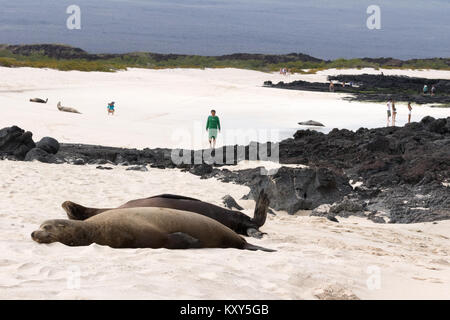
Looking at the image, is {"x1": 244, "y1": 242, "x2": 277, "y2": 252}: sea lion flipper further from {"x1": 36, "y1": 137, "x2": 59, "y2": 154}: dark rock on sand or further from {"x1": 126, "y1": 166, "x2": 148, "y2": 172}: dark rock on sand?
{"x1": 36, "y1": 137, "x2": 59, "y2": 154}: dark rock on sand

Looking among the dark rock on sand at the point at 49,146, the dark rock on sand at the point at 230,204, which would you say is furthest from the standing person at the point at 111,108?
the dark rock on sand at the point at 230,204

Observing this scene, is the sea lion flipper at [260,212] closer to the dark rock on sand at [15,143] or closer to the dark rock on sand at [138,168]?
the dark rock on sand at [138,168]

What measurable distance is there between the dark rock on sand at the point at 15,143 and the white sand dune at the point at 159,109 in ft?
15.8

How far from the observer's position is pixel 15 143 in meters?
17.3

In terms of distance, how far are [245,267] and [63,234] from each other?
6.14ft

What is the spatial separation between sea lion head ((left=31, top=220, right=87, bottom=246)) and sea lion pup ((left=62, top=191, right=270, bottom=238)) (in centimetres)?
79

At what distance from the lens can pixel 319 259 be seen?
6727 mm

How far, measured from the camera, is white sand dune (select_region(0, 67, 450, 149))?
2484cm

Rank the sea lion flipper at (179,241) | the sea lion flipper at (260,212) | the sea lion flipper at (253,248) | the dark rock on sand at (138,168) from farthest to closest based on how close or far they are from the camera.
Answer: the dark rock on sand at (138,168)
the sea lion flipper at (260,212)
the sea lion flipper at (253,248)
the sea lion flipper at (179,241)

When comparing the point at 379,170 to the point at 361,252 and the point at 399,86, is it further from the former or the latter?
the point at 399,86

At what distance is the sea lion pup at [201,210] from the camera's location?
7555 millimetres

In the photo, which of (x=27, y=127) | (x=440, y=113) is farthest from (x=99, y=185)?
(x=440, y=113)

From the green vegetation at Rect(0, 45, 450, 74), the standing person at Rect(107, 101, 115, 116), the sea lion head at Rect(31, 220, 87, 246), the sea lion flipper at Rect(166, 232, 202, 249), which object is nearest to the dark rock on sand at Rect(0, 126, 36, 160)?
the sea lion head at Rect(31, 220, 87, 246)

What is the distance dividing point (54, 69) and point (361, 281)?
5533cm
